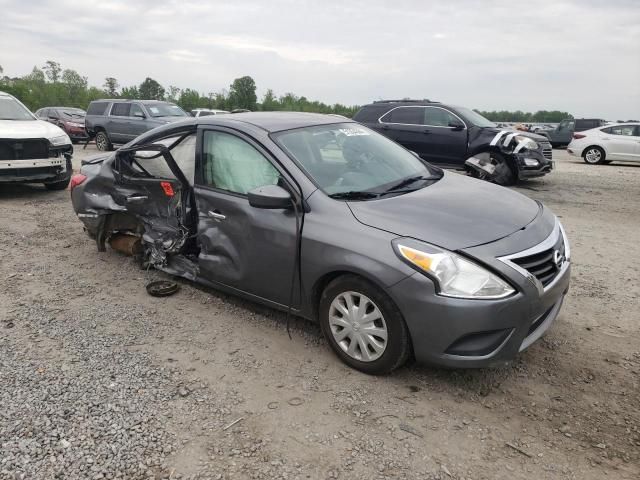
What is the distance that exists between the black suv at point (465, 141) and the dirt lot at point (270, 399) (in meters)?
5.93

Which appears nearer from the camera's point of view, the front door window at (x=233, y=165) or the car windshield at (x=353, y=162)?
the car windshield at (x=353, y=162)

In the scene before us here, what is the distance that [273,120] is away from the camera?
4012mm

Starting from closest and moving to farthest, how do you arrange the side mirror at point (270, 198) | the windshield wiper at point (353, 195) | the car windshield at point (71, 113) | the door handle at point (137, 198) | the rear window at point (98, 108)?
the side mirror at point (270, 198) → the windshield wiper at point (353, 195) → the door handle at point (137, 198) → the rear window at point (98, 108) → the car windshield at point (71, 113)

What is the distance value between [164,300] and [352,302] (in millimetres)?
2030

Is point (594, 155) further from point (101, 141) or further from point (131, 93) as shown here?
point (131, 93)

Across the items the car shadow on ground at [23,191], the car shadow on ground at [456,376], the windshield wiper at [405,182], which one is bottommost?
the car shadow on ground at [23,191]

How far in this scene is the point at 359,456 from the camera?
8.17 ft

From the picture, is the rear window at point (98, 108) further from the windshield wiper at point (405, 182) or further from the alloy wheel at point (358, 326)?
the alloy wheel at point (358, 326)

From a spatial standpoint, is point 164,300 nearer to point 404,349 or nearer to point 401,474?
point 404,349

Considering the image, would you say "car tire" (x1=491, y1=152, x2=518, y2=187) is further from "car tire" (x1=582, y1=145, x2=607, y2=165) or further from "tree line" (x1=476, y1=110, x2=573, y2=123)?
"tree line" (x1=476, y1=110, x2=573, y2=123)

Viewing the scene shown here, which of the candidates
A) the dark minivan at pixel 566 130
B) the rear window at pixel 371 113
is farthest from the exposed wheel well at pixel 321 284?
the dark minivan at pixel 566 130

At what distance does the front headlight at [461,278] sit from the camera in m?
2.75

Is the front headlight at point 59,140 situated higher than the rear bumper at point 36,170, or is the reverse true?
the front headlight at point 59,140

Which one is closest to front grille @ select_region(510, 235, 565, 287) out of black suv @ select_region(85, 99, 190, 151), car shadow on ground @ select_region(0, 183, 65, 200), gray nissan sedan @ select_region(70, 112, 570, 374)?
gray nissan sedan @ select_region(70, 112, 570, 374)
